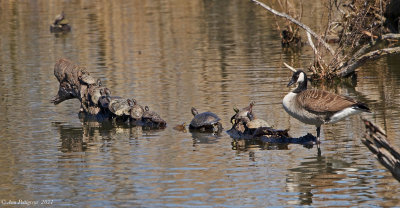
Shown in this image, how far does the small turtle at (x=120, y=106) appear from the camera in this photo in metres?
16.4

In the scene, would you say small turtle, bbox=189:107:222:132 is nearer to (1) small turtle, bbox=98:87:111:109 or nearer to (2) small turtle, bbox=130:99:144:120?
(2) small turtle, bbox=130:99:144:120

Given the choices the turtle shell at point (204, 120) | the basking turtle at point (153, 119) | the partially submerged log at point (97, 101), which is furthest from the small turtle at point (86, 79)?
the turtle shell at point (204, 120)

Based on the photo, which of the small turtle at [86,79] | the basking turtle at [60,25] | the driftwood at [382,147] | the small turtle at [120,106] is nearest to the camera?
the driftwood at [382,147]

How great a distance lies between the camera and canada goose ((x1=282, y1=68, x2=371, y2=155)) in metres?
12.7

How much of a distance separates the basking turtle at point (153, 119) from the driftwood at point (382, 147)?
7.76 meters

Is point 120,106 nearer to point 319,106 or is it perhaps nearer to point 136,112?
point 136,112

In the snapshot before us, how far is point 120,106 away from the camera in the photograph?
1648cm

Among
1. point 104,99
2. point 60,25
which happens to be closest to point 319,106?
point 104,99

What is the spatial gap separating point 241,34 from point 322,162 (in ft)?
67.8

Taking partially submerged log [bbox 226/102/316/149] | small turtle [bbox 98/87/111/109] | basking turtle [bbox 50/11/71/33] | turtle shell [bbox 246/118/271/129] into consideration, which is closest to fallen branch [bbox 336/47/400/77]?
partially submerged log [bbox 226/102/316/149]

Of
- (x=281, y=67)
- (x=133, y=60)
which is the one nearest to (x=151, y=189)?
(x=281, y=67)

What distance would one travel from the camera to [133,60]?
26.5m

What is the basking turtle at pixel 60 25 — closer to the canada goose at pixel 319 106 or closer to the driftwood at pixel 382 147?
the canada goose at pixel 319 106

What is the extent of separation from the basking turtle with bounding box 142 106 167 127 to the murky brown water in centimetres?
20
